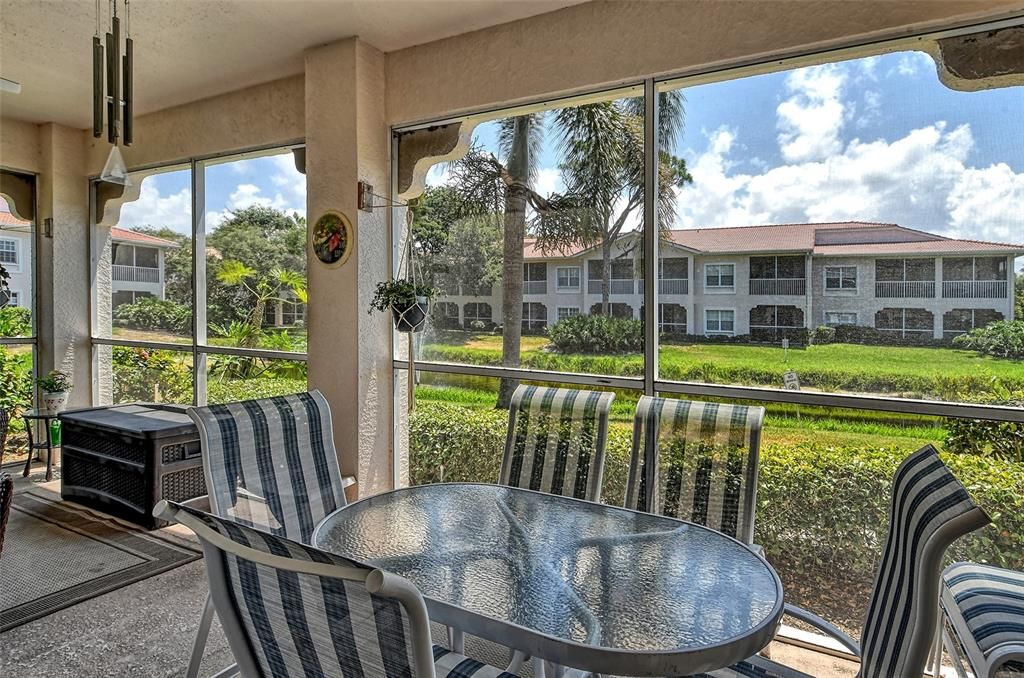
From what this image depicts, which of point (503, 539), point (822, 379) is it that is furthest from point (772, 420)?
point (503, 539)

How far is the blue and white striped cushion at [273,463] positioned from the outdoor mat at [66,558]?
1435 millimetres

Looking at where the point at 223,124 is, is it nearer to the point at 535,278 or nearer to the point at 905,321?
the point at 535,278

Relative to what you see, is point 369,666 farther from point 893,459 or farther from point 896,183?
point 896,183

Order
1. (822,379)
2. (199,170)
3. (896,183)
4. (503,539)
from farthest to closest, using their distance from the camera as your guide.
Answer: (199,170)
(822,379)
(896,183)
(503,539)

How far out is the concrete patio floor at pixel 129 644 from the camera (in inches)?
90.7

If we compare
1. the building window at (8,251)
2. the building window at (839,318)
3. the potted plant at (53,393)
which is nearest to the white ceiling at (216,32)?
the building window at (8,251)

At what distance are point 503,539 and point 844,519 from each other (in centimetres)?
162

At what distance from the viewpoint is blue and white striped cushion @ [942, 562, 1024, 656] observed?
5.24 ft

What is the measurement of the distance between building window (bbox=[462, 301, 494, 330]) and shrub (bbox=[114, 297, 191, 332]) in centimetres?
272

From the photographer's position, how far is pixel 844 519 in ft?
8.33

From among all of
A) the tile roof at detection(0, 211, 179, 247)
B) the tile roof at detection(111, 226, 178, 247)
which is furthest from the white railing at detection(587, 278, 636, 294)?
the tile roof at detection(0, 211, 179, 247)

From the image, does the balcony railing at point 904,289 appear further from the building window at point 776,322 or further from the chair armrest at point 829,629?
the chair armrest at point 829,629

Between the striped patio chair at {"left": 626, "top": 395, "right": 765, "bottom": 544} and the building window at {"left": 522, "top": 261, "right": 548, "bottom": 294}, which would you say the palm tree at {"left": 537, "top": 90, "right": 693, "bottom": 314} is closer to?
the building window at {"left": 522, "top": 261, "right": 548, "bottom": 294}

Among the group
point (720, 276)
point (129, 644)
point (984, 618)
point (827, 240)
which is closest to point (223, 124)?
point (129, 644)
